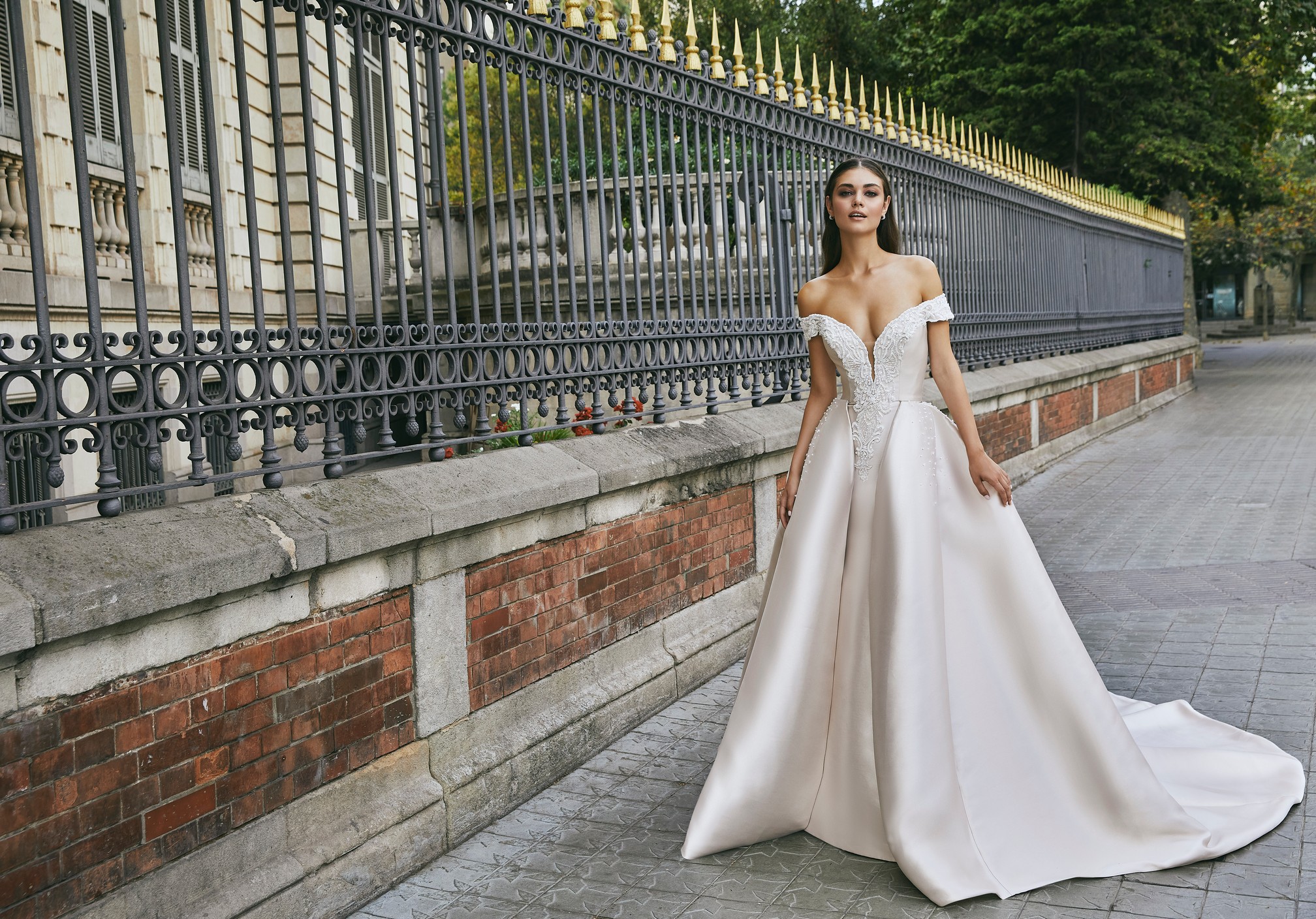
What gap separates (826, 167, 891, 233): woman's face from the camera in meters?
3.88

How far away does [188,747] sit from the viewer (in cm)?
298

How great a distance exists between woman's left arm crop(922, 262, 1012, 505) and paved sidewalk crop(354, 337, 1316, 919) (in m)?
1.19

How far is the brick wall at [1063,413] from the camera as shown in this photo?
12.8 metres

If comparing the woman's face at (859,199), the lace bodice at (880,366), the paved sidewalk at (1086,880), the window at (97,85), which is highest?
the window at (97,85)

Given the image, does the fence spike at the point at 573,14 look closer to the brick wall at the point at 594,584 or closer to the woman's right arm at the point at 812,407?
the woman's right arm at the point at 812,407

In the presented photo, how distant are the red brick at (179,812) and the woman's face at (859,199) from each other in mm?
2527

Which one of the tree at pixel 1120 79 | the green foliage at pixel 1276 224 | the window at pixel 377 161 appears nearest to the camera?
the window at pixel 377 161

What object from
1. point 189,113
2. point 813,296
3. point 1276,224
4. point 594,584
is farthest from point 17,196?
point 1276,224

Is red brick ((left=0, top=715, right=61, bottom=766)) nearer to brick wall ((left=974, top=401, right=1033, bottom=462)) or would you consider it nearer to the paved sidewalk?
the paved sidewalk

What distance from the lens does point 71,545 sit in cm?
273

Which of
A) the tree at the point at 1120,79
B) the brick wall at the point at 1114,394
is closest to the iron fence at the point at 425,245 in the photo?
the brick wall at the point at 1114,394

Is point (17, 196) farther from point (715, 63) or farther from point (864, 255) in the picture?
point (864, 255)

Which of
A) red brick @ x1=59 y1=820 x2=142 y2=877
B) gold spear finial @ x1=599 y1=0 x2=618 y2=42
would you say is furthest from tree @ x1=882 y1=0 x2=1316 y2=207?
red brick @ x1=59 y1=820 x2=142 y2=877

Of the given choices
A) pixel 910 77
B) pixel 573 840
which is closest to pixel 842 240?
pixel 573 840
